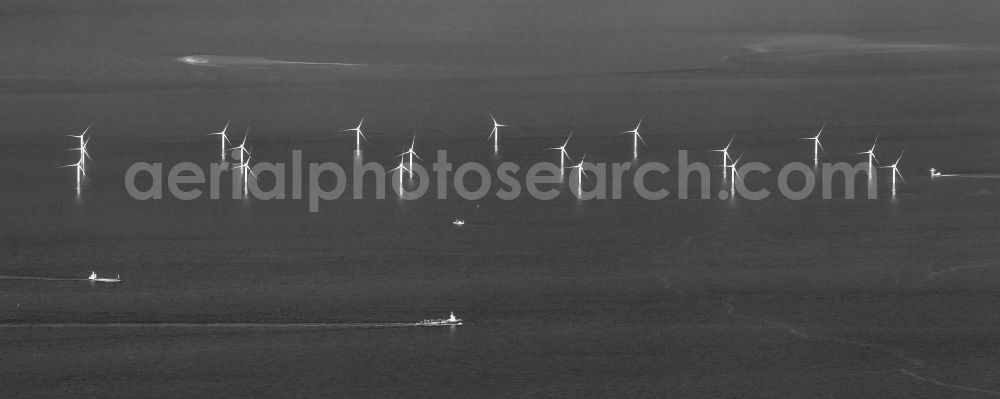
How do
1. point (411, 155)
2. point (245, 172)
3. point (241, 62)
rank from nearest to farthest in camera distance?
point (245, 172) < point (411, 155) < point (241, 62)

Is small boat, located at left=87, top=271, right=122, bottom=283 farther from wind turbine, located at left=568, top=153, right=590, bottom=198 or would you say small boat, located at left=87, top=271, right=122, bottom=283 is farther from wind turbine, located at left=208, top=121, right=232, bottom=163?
wind turbine, located at left=208, top=121, right=232, bottom=163

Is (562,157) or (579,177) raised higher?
(562,157)

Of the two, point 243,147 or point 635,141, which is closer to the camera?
point 243,147

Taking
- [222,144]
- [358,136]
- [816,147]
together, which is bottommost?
[816,147]

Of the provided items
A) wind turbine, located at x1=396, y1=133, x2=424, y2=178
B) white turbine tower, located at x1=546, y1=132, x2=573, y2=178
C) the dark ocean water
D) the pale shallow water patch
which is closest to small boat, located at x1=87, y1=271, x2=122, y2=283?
the dark ocean water

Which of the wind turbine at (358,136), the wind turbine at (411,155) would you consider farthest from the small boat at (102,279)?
the wind turbine at (358,136)

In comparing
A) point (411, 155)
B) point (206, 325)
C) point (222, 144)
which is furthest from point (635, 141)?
point (206, 325)

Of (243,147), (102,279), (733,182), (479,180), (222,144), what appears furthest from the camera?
(222,144)

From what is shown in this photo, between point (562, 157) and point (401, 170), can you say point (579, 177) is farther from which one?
point (401, 170)

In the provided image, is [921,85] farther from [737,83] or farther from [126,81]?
[126,81]

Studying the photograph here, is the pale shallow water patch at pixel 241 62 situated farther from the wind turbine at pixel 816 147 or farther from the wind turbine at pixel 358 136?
the wind turbine at pixel 816 147

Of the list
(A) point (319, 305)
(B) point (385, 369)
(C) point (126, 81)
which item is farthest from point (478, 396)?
(C) point (126, 81)
